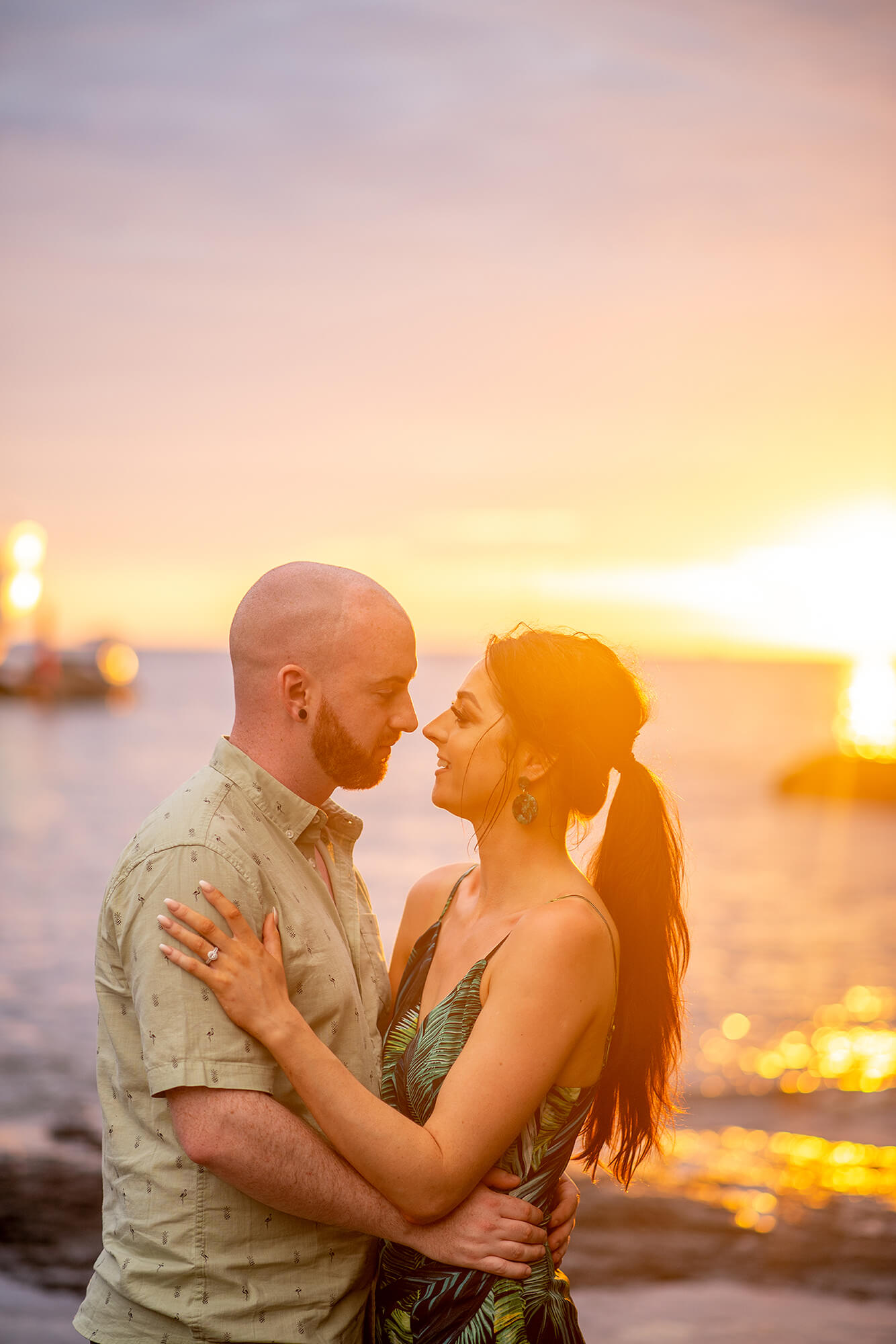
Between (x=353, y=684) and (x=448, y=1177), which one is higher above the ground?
(x=353, y=684)

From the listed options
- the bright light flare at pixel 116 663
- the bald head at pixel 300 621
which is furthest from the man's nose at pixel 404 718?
the bright light flare at pixel 116 663

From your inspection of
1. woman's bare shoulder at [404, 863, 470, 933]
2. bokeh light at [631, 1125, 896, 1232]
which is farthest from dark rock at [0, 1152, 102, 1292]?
woman's bare shoulder at [404, 863, 470, 933]

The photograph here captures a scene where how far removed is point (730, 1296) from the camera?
6.71 meters

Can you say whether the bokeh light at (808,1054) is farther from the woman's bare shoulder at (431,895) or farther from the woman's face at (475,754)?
the woman's face at (475,754)

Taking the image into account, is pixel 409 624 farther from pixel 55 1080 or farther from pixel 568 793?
pixel 55 1080

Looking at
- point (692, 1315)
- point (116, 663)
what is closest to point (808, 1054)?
point (692, 1315)

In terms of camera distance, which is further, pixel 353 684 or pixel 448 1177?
pixel 353 684

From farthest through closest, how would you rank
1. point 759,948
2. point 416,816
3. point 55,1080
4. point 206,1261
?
point 416,816 → point 759,948 → point 55,1080 → point 206,1261

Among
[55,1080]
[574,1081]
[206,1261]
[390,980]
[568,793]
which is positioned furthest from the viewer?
[55,1080]

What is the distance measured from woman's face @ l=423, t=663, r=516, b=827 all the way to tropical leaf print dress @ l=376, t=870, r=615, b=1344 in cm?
40

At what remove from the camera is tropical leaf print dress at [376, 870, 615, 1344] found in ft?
9.36

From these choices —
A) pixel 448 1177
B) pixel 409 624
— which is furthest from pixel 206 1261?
pixel 409 624

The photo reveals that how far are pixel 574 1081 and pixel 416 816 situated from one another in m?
38.6

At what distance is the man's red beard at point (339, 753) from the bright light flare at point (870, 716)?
46.7 meters
